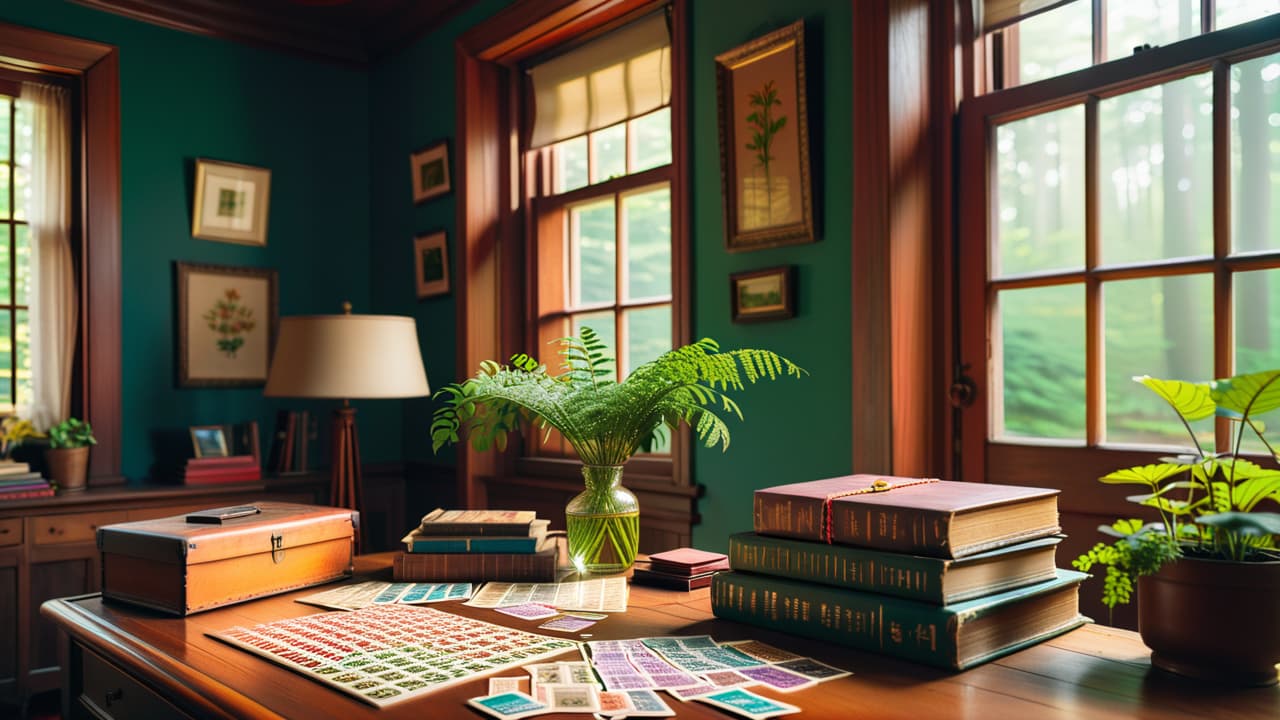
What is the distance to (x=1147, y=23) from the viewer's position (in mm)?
1994

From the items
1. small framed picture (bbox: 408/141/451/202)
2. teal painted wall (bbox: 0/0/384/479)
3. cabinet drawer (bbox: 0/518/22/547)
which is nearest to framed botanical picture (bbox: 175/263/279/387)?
teal painted wall (bbox: 0/0/384/479)

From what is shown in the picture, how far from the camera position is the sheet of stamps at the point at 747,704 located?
0.94 metres

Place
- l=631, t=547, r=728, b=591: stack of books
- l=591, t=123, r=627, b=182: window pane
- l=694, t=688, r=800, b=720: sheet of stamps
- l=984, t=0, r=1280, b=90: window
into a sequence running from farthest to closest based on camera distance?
l=591, t=123, r=627, b=182: window pane < l=984, t=0, r=1280, b=90: window < l=631, t=547, r=728, b=591: stack of books < l=694, t=688, r=800, b=720: sheet of stamps

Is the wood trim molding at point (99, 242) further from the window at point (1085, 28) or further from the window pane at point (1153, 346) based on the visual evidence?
the window pane at point (1153, 346)

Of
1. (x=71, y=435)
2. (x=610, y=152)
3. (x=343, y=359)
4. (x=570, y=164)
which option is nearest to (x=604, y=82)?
(x=610, y=152)

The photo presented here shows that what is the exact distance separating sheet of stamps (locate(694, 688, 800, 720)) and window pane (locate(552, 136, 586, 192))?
112 inches

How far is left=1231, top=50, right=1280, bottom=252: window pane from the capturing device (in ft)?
5.88

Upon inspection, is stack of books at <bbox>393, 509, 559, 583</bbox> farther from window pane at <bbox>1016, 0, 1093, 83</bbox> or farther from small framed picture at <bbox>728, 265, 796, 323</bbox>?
window pane at <bbox>1016, 0, 1093, 83</bbox>

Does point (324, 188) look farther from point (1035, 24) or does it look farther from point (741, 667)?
point (741, 667)

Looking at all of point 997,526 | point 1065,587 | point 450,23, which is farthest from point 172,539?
point 450,23

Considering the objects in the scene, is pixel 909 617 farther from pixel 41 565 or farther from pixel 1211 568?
pixel 41 565

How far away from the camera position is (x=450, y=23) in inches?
160

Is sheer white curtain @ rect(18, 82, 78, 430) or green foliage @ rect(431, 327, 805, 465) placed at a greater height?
sheer white curtain @ rect(18, 82, 78, 430)

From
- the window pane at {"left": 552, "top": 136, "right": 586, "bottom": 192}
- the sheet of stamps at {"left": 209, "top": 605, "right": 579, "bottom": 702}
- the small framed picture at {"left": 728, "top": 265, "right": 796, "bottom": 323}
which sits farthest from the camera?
the window pane at {"left": 552, "top": 136, "right": 586, "bottom": 192}
